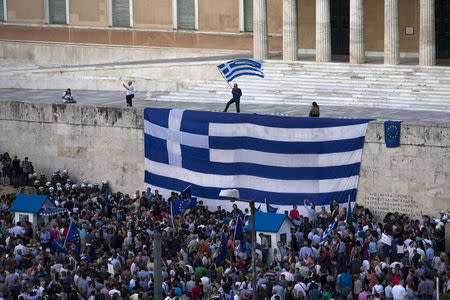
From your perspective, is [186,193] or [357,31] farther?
[357,31]

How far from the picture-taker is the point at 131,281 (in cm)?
4134

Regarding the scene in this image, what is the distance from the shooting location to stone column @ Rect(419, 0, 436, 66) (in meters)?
59.0

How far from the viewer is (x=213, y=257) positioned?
4369cm

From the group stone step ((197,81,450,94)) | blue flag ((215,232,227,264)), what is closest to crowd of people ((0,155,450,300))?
blue flag ((215,232,227,264))

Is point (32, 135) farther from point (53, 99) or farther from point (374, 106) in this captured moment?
point (374, 106)

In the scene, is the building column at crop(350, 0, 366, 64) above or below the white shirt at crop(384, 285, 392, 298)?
above

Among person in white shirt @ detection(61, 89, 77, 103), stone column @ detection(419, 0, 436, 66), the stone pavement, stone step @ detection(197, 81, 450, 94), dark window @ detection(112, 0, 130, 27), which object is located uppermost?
dark window @ detection(112, 0, 130, 27)

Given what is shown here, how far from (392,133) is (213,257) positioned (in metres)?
9.49

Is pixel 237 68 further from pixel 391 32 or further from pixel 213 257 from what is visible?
pixel 213 257

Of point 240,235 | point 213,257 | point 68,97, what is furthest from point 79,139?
point 213,257

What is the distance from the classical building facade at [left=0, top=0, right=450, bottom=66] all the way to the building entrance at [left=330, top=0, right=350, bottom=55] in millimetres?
42

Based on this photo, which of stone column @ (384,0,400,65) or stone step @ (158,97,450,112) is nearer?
stone step @ (158,97,450,112)

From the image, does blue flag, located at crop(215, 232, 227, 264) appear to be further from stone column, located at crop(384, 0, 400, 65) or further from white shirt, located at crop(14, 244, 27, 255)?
stone column, located at crop(384, 0, 400, 65)

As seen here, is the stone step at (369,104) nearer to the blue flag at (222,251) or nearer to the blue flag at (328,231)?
the blue flag at (328,231)
